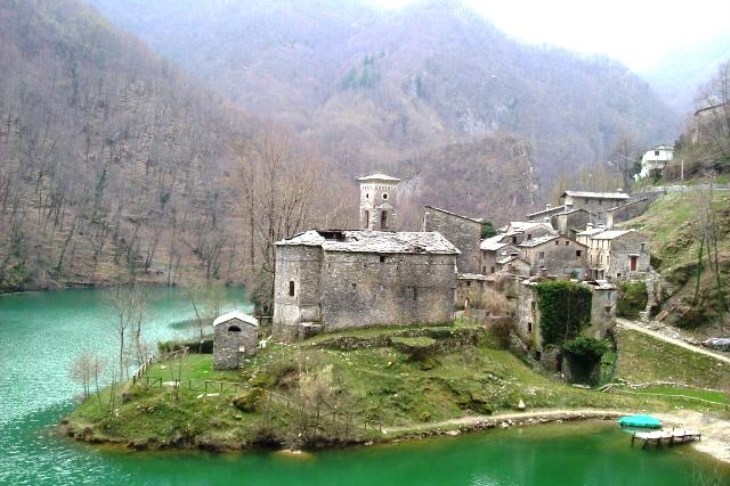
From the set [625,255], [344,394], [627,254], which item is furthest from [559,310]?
[344,394]

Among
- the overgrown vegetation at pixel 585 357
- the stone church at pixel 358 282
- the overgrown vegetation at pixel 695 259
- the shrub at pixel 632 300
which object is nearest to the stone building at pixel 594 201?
the overgrown vegetation at pixel 695 259

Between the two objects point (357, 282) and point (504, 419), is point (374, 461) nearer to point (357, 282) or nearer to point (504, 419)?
point (504, 419)

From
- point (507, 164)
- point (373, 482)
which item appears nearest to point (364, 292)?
point (373, 482)

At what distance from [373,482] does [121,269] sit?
80.1m

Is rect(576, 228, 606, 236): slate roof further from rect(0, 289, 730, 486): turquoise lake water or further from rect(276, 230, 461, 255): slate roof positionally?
rect(0, 289, 730, 486): turquoise lake water

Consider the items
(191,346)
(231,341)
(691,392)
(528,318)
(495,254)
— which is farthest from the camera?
(495,254)

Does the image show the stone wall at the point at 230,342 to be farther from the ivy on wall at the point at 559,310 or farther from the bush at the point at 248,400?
the ivy on wall at the point at 559,310

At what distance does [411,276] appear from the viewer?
44.4 metres

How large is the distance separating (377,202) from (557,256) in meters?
14.1

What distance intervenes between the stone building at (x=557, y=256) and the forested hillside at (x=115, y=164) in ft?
67.4

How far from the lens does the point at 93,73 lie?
158m

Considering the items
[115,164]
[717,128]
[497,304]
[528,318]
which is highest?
[115,164]

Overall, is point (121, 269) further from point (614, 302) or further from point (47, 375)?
point (614, 302)

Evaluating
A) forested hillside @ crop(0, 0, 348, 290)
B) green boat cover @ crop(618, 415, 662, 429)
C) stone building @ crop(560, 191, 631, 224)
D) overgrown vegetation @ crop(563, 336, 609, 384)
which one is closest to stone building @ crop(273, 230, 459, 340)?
overgrown vegetation @ crop(563, 336, 609, 384)
